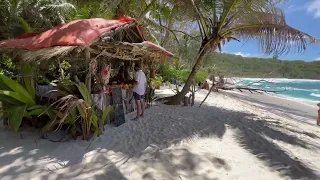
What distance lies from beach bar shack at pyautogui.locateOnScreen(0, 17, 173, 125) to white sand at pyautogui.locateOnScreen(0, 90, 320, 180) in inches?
32.3

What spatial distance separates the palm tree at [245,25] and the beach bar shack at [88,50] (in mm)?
2488

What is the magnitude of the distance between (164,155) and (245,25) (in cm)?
610

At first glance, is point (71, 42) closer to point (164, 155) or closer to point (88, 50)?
point (88, 50)

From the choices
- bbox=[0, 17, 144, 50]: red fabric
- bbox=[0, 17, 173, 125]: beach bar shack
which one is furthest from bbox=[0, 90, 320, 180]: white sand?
bbox=[0, 17, 144, 50]: red fabric

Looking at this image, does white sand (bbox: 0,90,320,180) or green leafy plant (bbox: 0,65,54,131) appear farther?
green leafy plant (bbox: 0,65,54,131)

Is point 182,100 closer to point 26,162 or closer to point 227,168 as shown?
point 227,168

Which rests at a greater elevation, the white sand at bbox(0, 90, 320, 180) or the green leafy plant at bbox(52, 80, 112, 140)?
the green leafy plant at bbox(52, 80, 112, 140)

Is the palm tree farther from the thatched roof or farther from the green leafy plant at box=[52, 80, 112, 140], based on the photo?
the green leafy plant at box=[52, 80, 112, 140]

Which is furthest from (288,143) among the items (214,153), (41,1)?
(41,1)

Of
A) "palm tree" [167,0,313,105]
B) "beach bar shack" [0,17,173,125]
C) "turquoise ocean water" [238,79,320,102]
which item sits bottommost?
"turquoise ocean water" [238,79,320,102]

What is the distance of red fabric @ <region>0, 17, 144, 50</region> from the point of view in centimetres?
446

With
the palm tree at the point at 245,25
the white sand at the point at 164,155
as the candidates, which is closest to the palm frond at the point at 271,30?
the palm tree at the point at 245,25

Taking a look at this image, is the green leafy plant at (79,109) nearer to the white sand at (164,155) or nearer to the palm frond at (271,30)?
the white sand at (164,155)

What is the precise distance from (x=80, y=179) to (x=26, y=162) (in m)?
1.02
